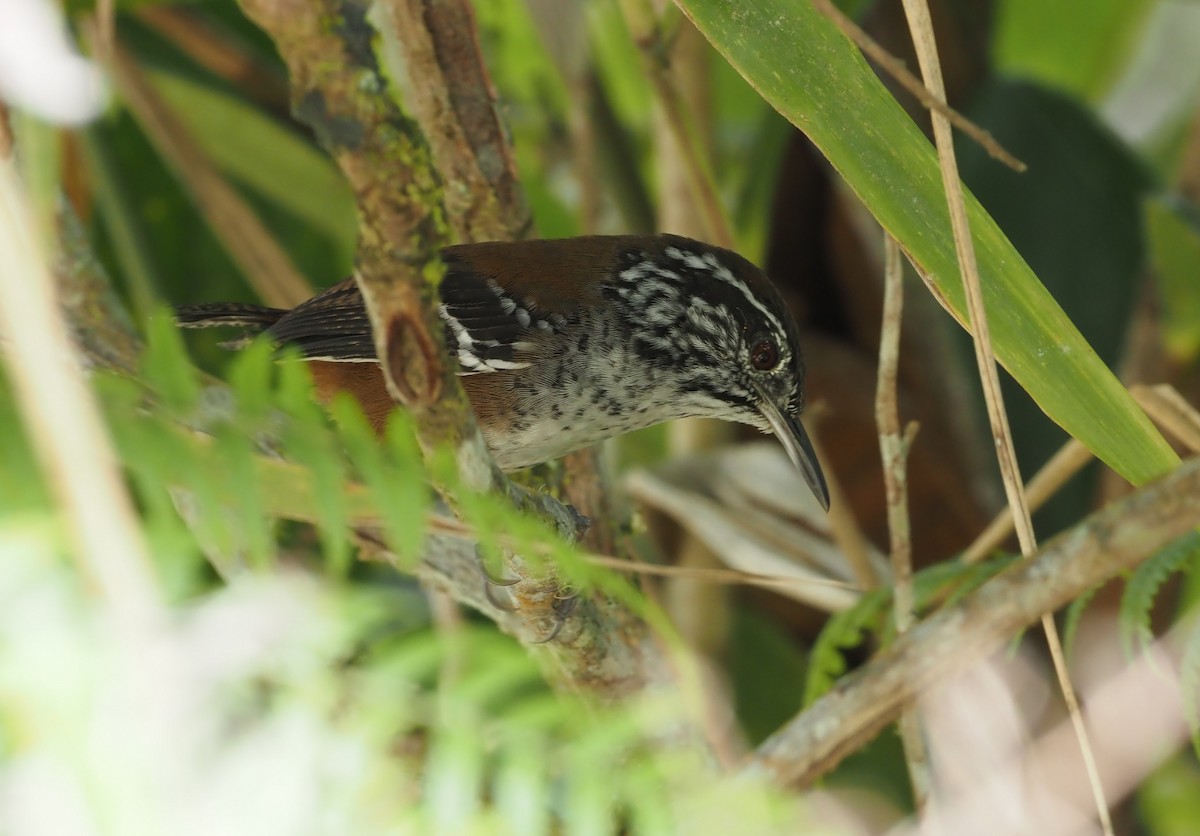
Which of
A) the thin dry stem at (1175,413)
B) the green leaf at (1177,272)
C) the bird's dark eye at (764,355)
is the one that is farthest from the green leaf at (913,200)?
the green leaf at (1177,272)

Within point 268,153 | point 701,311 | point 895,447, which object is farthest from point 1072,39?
point 895,447

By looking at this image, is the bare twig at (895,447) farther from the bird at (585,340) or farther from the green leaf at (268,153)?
the green leaf at (268,153)

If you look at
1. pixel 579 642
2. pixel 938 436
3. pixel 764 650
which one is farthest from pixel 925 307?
pixel 579 642

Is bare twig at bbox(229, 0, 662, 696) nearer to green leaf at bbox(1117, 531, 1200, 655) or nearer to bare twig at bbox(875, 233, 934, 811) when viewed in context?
bare twig at bbox(875, 233, 934, 811)

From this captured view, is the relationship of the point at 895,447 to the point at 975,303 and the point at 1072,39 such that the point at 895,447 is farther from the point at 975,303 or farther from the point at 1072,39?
the point at 1072,39

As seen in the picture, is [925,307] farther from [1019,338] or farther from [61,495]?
[61,495]

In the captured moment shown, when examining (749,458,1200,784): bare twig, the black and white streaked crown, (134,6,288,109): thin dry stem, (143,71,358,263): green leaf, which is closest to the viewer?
(749,458,1200,784): bare twig

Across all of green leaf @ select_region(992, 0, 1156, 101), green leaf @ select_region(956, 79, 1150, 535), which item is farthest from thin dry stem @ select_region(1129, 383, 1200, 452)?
green leaf @ select_region(992, 0, 1156, 101)
